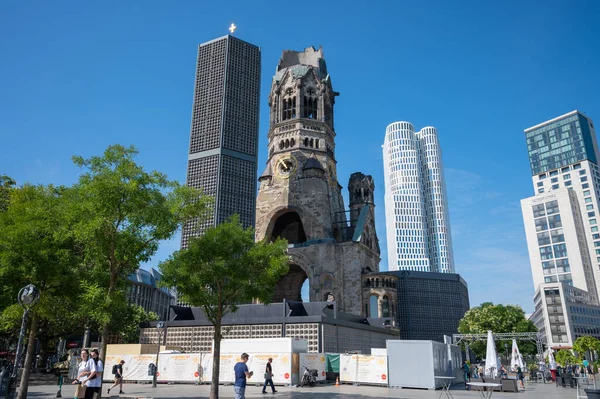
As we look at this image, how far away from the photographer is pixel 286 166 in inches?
2721

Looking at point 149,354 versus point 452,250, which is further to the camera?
point 452,250

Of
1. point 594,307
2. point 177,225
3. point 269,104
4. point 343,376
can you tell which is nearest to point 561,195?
point 594,307

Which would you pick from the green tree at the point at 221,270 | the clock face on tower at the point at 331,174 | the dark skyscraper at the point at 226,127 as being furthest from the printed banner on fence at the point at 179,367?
the dark skyscraper at the point at 226,127

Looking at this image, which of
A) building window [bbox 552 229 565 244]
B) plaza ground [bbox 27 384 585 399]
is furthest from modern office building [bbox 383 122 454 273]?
plaza ground [bbox 27 384 585 399]

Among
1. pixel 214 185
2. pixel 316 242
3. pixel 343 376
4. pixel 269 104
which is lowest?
pixel 343 376

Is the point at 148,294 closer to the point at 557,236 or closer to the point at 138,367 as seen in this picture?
the point at 138,367

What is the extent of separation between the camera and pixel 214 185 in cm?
8488

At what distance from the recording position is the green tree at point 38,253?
1870cm

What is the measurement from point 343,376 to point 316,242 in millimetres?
32839

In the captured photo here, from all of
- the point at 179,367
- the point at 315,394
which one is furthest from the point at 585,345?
the point at 179,367

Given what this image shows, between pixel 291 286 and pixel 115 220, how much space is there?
51.5 m

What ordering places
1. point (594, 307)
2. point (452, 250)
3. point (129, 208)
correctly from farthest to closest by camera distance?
point (452, 250), point (594, 307), point (129, 208)

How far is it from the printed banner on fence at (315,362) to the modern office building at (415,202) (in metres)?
147

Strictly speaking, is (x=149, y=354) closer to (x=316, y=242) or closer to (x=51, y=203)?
(x=51, y=203)
